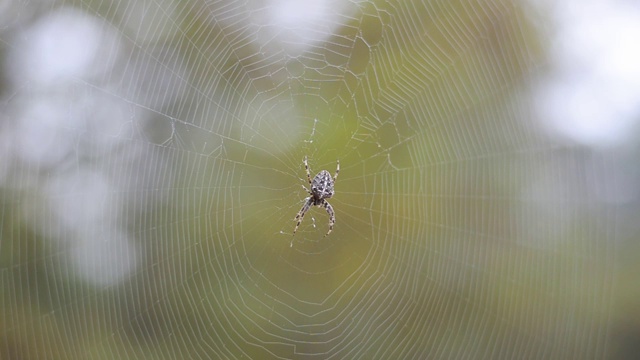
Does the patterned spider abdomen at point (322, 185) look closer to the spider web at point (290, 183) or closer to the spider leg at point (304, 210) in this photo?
the spider leg at point (304, 210)

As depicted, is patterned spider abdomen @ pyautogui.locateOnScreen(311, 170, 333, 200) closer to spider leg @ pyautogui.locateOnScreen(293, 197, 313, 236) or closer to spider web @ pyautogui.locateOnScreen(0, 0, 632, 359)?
spider leg @ pyautogui.locateOnScreen(293, 197, 313, 236)

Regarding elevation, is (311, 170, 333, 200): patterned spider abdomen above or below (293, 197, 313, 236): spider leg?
above

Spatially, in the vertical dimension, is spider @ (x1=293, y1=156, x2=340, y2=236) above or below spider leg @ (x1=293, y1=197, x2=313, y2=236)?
above

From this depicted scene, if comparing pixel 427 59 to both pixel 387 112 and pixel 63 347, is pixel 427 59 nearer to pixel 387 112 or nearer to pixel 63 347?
pixel 387 112

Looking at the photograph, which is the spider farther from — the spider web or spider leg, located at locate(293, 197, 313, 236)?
the spider web

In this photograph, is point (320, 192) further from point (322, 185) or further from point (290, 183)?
point (290, 183)

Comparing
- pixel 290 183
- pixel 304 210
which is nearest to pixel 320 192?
pixel 304 210

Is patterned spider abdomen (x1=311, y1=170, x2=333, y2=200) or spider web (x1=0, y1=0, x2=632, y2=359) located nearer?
spider web (x1=0, y1=0, x2=632, y2=359)

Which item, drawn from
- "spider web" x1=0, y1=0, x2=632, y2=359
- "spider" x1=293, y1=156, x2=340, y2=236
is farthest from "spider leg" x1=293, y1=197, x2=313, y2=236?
"spider web" x1=0, y1=0, x2=632, y2=359
